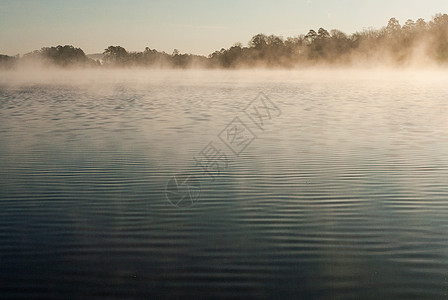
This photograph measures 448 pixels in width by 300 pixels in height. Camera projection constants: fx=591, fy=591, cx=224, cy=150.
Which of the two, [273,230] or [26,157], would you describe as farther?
[26,157]

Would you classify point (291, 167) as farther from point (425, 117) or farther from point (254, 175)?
point (425, 117)

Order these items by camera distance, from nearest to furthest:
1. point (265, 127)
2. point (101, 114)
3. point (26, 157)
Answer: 1. point (26, 157)
2. point (265, 127)
3. point (101, 114)

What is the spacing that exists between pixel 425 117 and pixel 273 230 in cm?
2949

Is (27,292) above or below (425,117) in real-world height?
above

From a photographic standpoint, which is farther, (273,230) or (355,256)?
(273,230)

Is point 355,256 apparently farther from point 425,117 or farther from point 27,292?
point 425,117

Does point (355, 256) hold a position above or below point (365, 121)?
above

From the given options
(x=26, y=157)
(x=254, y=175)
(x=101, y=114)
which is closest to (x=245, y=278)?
(x=254, y=175)

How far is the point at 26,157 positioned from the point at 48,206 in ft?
27.8

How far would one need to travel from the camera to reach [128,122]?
36.2 meters

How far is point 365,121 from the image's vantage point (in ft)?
117

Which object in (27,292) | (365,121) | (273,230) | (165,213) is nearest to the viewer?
(27,292)

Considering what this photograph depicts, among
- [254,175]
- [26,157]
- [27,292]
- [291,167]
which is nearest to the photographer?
[27,292]

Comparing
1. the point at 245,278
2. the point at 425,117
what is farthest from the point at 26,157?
the point at 425,117
